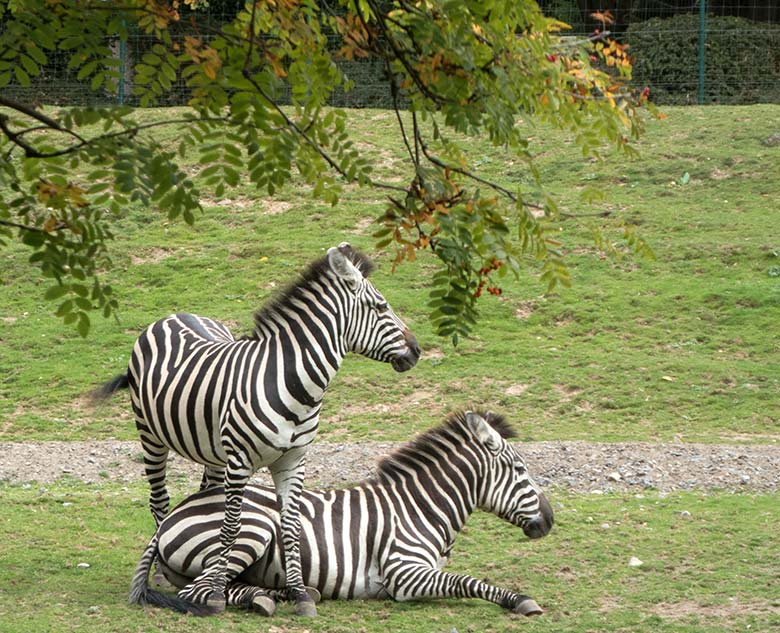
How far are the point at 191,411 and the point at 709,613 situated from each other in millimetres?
3199

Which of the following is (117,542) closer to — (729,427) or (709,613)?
(709,613)

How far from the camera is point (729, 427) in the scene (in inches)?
485

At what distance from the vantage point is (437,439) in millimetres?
7574

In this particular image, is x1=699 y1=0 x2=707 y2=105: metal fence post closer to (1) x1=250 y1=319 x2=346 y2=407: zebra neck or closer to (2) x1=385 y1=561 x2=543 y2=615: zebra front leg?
(1) x1=250 y1=319 x2=346 y2=407: zebra neck

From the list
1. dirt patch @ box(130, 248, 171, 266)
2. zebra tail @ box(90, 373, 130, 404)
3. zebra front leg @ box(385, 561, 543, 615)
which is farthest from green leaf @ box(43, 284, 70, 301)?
dirt patch @ box(130, 248, 171, 266)

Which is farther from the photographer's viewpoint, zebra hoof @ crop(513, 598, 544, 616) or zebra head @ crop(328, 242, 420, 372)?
zebra head @ crop(328, 242, 420, 372)

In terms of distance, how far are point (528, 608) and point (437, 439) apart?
127 centimetres

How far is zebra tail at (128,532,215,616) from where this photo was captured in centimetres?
671

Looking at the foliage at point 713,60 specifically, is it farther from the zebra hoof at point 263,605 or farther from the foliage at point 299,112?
the foliage at point 299,112

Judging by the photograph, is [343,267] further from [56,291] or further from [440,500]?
[56,291]

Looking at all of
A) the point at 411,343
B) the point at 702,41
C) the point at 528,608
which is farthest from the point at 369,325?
the point at 702,41

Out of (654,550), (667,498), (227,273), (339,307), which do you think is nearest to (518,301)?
(227,273)

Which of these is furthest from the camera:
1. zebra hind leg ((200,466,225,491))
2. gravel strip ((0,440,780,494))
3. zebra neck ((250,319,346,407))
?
gravel strip ((0,440,780,494))

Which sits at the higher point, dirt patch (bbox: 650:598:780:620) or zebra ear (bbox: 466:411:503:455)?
zebra ear (bbox: 466:411:503:455)
